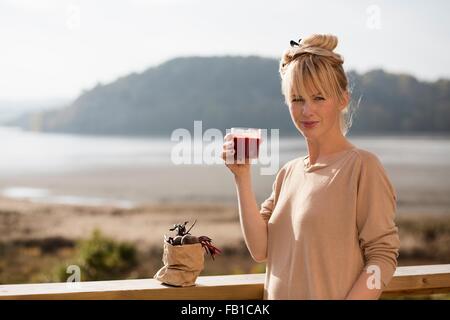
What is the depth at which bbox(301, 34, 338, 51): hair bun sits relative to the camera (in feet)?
5.14

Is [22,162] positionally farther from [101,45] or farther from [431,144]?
[431,144]

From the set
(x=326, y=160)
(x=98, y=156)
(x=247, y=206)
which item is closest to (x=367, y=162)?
(x=326, y=160)

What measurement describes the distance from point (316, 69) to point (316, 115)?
12cm

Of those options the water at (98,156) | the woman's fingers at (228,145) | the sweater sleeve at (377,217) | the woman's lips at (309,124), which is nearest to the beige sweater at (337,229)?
the sweater sleeve at (377,217)

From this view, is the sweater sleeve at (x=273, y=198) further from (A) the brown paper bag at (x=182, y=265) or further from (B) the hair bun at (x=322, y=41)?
(B) the hair bun at (x=322, y=41)

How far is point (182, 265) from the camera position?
1774 mm

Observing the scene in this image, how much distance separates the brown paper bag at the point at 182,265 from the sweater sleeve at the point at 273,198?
8.8 inches

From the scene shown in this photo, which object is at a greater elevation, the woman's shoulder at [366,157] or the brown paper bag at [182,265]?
the woman's shoulder at [366,157]

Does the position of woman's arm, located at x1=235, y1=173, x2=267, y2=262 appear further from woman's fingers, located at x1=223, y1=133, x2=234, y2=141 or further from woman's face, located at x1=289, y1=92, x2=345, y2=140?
woman's face, located at x1=289, y1=92, x2=345, y2=140

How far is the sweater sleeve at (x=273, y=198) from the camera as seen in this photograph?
5.79ft

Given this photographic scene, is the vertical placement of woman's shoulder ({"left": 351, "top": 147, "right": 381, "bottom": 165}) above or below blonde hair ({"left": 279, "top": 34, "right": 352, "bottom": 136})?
below

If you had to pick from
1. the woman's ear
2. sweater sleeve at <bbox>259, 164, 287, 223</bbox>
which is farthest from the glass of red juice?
the woman's ear

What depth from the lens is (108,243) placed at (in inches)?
380

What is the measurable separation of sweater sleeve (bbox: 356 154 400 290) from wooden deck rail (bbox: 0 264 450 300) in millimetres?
496
